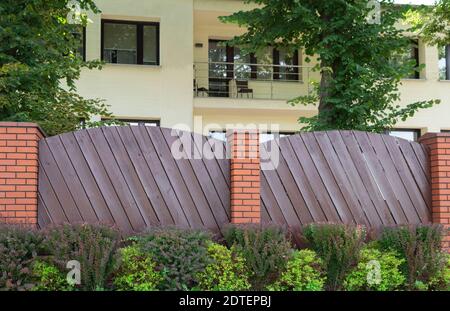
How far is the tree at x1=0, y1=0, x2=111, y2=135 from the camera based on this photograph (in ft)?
32.8

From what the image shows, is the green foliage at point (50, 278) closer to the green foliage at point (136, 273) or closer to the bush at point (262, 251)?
the green foliage at point (136, 273)

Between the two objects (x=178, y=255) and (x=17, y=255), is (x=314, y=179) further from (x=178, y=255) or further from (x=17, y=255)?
(x=17, y=255)

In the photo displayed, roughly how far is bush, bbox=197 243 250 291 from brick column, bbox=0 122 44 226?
2.27 meters

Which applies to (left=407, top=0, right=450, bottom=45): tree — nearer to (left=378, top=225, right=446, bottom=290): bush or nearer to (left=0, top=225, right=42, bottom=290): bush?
(left=378, top=225, right=446, bottom=290): bush

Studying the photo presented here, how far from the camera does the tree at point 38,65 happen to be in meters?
9.98

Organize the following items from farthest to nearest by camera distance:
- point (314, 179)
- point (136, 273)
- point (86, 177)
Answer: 1. point (314, 179)
2. point (86, 177)
3. point (136, 273)

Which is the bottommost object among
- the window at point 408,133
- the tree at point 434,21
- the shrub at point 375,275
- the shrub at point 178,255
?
the shrub at point 375,275

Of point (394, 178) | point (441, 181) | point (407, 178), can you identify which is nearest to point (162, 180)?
point (394, 178)

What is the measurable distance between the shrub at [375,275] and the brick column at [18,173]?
4.06 meters

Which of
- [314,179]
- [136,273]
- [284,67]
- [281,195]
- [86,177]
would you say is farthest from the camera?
[284,67]

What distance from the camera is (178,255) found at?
22.8 feet

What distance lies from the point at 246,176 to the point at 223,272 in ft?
4.91

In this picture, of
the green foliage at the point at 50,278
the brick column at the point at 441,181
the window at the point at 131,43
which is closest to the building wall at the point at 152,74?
the window at the point at 131,43
